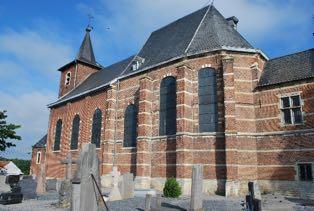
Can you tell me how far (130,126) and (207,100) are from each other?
266 inches

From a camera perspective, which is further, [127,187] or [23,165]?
[23,165]

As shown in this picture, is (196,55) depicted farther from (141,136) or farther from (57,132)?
(57,132)

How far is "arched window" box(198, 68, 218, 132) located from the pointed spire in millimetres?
20597

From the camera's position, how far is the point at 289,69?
59.0 feet

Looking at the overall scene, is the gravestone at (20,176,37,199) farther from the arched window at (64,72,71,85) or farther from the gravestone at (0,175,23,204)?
the arched window at (64,72,71,85)

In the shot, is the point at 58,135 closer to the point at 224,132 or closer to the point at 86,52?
the point at 86,52

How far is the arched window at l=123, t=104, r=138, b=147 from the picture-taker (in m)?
21.8

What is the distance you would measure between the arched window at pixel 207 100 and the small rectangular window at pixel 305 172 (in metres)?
5.07

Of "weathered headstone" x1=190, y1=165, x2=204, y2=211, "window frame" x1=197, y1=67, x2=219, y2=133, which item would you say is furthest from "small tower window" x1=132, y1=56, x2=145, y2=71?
"weathered headstone" x1=190, y1=165, x2=204, y2=211

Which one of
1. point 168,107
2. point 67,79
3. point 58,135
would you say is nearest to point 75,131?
point 58,135

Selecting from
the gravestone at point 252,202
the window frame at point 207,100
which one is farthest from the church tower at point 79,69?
the gravestone at point 252,202

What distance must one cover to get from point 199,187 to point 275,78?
1019 centimetres

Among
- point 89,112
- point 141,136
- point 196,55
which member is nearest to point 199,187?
point 141,136

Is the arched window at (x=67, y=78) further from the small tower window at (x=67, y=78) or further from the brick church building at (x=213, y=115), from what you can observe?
the brick church building at (x=213, y=115)
